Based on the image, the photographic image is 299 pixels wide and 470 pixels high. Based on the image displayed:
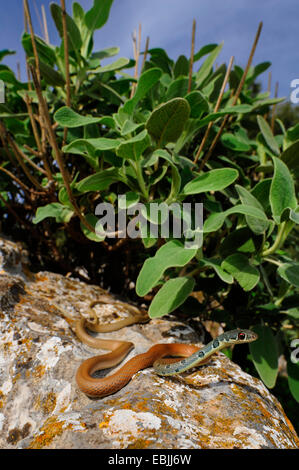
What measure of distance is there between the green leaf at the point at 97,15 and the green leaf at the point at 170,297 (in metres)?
1.84

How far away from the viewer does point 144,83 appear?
1.78 m

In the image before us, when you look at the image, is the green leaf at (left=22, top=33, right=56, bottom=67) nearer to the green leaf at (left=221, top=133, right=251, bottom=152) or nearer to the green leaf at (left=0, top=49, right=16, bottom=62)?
the green leaf at (left=0, top=49, right=16, bottom=62)

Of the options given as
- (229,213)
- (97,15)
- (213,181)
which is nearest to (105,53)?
(97,15)

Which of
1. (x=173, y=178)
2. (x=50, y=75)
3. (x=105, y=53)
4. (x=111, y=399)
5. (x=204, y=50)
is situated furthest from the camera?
(x=204, y=50)

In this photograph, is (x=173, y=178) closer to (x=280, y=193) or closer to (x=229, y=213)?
(x=229, y=213)

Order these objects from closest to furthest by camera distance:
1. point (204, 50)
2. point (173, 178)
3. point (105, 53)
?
point (173, 178)
point (105, 53)
point (204, 50)

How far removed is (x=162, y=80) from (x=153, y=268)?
148 centimetres

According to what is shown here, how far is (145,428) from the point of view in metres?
1.18

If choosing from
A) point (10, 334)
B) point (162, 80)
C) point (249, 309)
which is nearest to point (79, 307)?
point (10, 334)

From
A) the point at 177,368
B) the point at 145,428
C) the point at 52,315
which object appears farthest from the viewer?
the point at 52,315

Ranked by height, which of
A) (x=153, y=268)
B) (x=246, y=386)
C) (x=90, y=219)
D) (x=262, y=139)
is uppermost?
(x=262, y=139)

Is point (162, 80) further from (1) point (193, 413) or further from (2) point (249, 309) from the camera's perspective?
(1) point (193, 413)

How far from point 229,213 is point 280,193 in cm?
33

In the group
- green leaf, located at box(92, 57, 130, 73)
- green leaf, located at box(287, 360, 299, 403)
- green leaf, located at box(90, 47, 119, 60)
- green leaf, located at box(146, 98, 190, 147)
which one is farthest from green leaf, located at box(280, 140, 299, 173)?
green leaf, located at box(90, 47, 119, 60)
